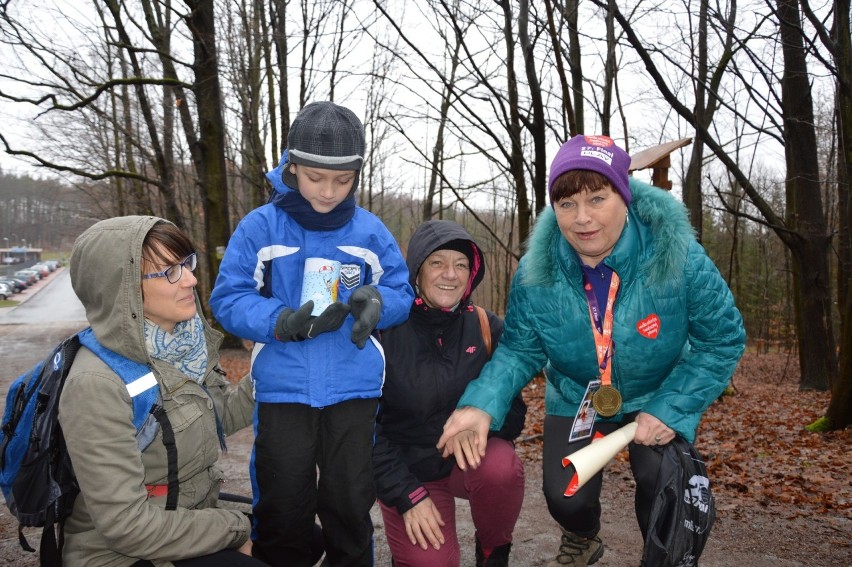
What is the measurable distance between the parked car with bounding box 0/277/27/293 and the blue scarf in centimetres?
4813

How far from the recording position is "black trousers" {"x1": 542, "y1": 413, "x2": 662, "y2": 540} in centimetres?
230

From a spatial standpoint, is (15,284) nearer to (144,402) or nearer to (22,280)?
(22,280)

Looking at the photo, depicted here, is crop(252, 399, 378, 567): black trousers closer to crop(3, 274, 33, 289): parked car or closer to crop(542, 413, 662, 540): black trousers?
crop(542, 413, 662, 540): black trousers

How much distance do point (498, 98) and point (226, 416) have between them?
4935 millimetres

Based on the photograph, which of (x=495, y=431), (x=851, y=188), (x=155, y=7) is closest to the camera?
(x=495, y=431)

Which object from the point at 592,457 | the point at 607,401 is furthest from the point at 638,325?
the point at 592,457

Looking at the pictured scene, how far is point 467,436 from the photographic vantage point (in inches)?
93.8

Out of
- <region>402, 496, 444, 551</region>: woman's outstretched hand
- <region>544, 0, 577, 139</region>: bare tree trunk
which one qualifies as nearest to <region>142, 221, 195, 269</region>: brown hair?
<region>402, 496, 444, 551</region>: woman's outstretched hand

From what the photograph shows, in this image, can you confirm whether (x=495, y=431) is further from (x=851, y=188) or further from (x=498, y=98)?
(x=851, y=188)

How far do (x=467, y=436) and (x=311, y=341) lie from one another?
2.51ft

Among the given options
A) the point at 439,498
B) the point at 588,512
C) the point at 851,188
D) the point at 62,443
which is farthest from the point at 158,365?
the point at 851,188

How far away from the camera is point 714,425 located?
22.7ft

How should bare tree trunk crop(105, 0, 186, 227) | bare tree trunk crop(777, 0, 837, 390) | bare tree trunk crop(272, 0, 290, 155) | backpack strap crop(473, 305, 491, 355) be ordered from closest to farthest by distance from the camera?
backpack strap crop(473, 305, 491, 355), bare tree trunk crop(777, 0, 837, 390), bare tree trunk crop(272, 0, 290, 155), bare tree trunk crop(105, 0, 186, 227)

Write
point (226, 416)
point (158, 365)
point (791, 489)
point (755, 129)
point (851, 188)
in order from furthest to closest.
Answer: point (755, 129) < point (851, 188) < point (791, 489) < point (226, 416) < point (158, 365)
